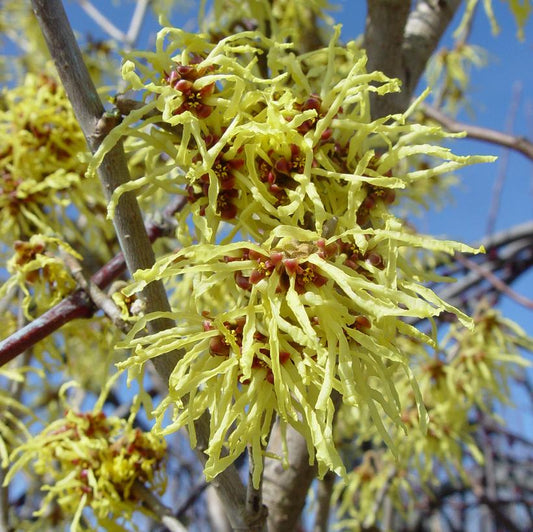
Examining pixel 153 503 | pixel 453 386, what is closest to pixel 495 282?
pixel 453 386

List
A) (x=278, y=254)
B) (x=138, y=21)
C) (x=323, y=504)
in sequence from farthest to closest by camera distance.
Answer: (x=138, y=21) < (x=323, y=504) < (x=278, y=254)

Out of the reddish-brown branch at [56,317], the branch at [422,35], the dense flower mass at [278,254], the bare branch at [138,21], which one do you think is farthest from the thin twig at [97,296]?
the bare branch at [138,21]

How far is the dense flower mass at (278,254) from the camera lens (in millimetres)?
673

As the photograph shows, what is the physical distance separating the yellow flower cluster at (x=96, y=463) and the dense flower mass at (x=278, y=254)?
458 mm

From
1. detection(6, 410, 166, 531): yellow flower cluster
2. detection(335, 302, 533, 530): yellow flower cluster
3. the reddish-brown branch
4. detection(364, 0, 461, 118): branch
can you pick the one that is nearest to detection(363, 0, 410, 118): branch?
detection(364, 0, 461, 118): branch

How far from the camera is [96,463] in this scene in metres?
1.15

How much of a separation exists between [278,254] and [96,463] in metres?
0.66

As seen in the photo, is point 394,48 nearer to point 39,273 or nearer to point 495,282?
point 39,273

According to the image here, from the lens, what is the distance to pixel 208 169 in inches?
27.8

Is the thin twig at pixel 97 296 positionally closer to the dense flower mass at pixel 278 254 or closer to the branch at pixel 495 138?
the dense flower mass at pixel 278 254

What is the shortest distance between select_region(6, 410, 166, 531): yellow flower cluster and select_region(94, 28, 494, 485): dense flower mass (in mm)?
458

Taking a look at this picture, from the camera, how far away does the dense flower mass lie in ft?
2.21

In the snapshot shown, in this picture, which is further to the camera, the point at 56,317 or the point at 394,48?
the point at 394,48

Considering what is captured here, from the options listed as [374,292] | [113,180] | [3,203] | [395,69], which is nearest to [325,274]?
[374,292]
